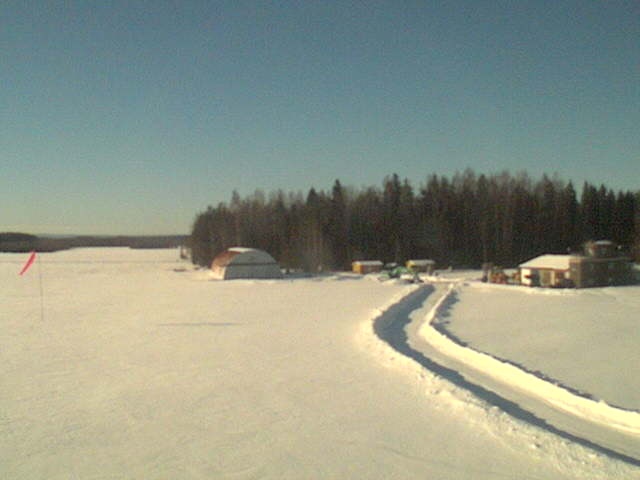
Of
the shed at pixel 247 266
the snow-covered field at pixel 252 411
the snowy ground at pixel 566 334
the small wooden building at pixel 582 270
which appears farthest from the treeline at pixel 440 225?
the snow-covered field at pixel 252 411

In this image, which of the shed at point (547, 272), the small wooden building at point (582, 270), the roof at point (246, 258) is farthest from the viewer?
the roof at point (246, 258)

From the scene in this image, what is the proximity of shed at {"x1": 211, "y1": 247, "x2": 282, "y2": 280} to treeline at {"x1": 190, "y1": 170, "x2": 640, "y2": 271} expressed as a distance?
11266mm

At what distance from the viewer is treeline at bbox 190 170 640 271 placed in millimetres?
48062

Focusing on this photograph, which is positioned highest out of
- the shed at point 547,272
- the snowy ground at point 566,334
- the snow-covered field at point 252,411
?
the shed at point 547,272

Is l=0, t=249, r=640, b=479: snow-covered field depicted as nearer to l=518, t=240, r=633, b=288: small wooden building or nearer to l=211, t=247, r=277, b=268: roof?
l=518, t=240, r=633, b=288: small wooden building

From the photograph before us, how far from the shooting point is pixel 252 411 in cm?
665

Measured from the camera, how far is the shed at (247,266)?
31.8 meters

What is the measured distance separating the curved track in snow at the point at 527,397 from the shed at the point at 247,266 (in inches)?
798

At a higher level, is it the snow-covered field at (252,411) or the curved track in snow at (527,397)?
the snow-covered field at (252,411)

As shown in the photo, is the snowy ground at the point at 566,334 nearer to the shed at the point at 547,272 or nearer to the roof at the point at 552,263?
the shed at the point at 547,272

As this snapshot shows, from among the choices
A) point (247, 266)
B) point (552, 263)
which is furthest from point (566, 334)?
point (247, 266)

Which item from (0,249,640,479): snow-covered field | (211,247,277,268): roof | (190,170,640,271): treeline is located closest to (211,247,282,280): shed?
(211,247,277,268): roof

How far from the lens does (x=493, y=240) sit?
4938cm

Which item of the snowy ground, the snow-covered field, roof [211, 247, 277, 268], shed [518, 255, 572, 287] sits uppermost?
roof [211, 247, 277, 268]
